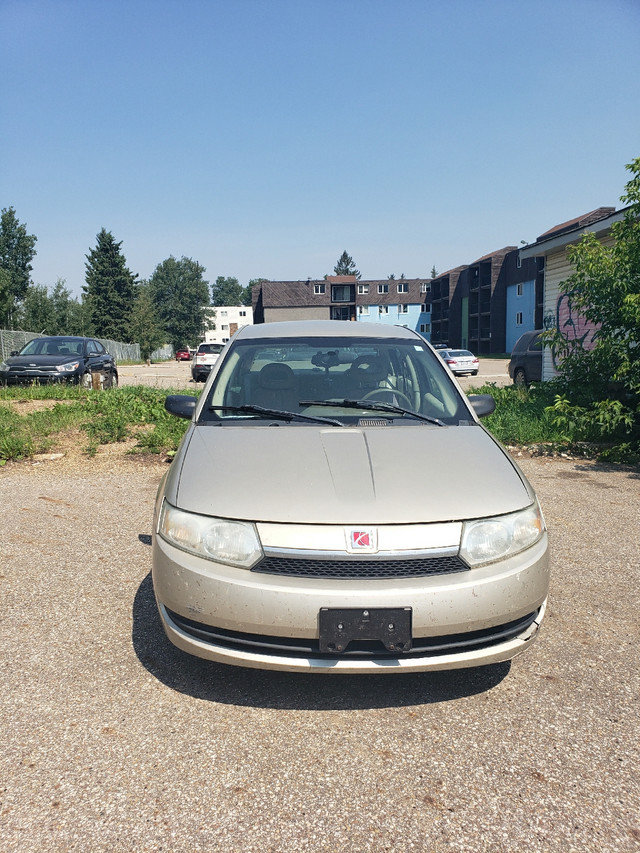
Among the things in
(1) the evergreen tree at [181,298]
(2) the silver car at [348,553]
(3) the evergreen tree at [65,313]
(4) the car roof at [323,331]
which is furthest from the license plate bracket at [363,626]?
(1) the evergreen tree at [181,298]

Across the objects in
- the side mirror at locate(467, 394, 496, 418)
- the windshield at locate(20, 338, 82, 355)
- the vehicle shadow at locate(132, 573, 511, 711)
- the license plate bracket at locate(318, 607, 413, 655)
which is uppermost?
the windshield at locate(20, 338, 82, 355)

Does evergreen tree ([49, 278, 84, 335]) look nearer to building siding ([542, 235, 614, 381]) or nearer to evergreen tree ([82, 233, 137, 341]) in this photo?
evergreen tree ([82, 233, 137, 341])

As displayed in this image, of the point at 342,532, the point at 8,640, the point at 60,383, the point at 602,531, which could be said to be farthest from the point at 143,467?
the point at 60,383

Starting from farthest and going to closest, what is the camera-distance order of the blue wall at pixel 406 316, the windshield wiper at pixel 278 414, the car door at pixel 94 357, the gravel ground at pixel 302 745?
the blue wall at pixel 406 316
the car door at pixel 94 357
the windshield wiper at pixel 278 414
the gravel ground at pixel 302 745

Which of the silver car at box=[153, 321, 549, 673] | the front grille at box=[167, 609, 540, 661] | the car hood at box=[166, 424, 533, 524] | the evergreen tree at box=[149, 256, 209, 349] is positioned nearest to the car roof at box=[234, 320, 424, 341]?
the car hood at box=[166, 424, 533, 524]

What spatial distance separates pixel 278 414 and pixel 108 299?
3023 inches

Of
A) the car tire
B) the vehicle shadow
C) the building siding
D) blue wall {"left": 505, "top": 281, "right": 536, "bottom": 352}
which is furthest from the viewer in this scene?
blue wall {"left": 505, "top": 281, "right": 536, "bottom": 352}

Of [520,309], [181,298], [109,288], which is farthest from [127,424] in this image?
[181,298]

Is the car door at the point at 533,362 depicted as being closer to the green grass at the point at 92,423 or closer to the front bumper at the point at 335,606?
the green grass at the point at 92,423

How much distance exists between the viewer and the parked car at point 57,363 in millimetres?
14188

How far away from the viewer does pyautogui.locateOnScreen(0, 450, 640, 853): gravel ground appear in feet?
6.47

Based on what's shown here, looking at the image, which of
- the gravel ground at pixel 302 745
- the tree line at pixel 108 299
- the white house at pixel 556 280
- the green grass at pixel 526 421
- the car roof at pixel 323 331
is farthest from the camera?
the tree line at pixel 108 299

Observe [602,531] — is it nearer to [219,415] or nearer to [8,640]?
[219,415]

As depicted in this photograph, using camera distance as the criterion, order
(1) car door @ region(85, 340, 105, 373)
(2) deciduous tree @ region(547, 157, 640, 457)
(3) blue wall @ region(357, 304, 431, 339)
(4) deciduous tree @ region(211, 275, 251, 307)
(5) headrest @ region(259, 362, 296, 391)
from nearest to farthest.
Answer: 1. (5) headrest @ region(259, 362, 296, 391)
2. (2) deciduous tree @ region(547, 157, 640, 457)
3. (1) car door @ region(85, 340, 105, 373)
4. (3) blue wall @ region(357, 304, 431, 339)
5. (4) deciduous tree @ region(211, 275, 251, 307)
